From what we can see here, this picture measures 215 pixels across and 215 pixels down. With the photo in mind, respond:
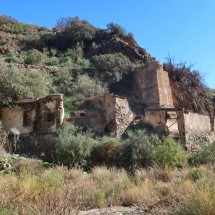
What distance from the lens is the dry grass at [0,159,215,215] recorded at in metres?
4.77

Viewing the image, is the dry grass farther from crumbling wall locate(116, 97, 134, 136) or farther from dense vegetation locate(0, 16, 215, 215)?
crumbling wall locate(116, 97, 134, 136)

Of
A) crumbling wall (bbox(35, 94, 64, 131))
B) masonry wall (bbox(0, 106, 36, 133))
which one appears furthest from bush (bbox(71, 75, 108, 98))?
masonry wall (bbox(0, 106, 36, 133))

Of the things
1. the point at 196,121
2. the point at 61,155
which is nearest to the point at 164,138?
the point at 196,121

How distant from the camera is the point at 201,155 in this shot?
1744 cm

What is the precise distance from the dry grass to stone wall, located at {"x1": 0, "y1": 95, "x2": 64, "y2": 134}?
566cm

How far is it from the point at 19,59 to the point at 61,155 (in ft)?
59.3

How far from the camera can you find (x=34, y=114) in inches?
839

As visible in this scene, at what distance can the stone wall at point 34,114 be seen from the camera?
2083 centimetres

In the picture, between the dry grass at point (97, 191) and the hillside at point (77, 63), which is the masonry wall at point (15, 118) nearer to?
the hillside at point (77, 63)

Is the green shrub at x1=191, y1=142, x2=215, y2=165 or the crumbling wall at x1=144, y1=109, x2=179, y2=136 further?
the crumbling wall at x1=144, y1=109, x2=179, y2=136

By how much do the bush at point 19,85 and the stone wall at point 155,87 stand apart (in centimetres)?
898

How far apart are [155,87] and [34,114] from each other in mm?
12353

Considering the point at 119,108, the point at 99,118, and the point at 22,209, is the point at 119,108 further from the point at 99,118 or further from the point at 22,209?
the point at 22,209

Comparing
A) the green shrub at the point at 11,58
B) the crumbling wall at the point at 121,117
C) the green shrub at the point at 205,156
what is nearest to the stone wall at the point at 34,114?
the crumbling wall at the point at 121,117
